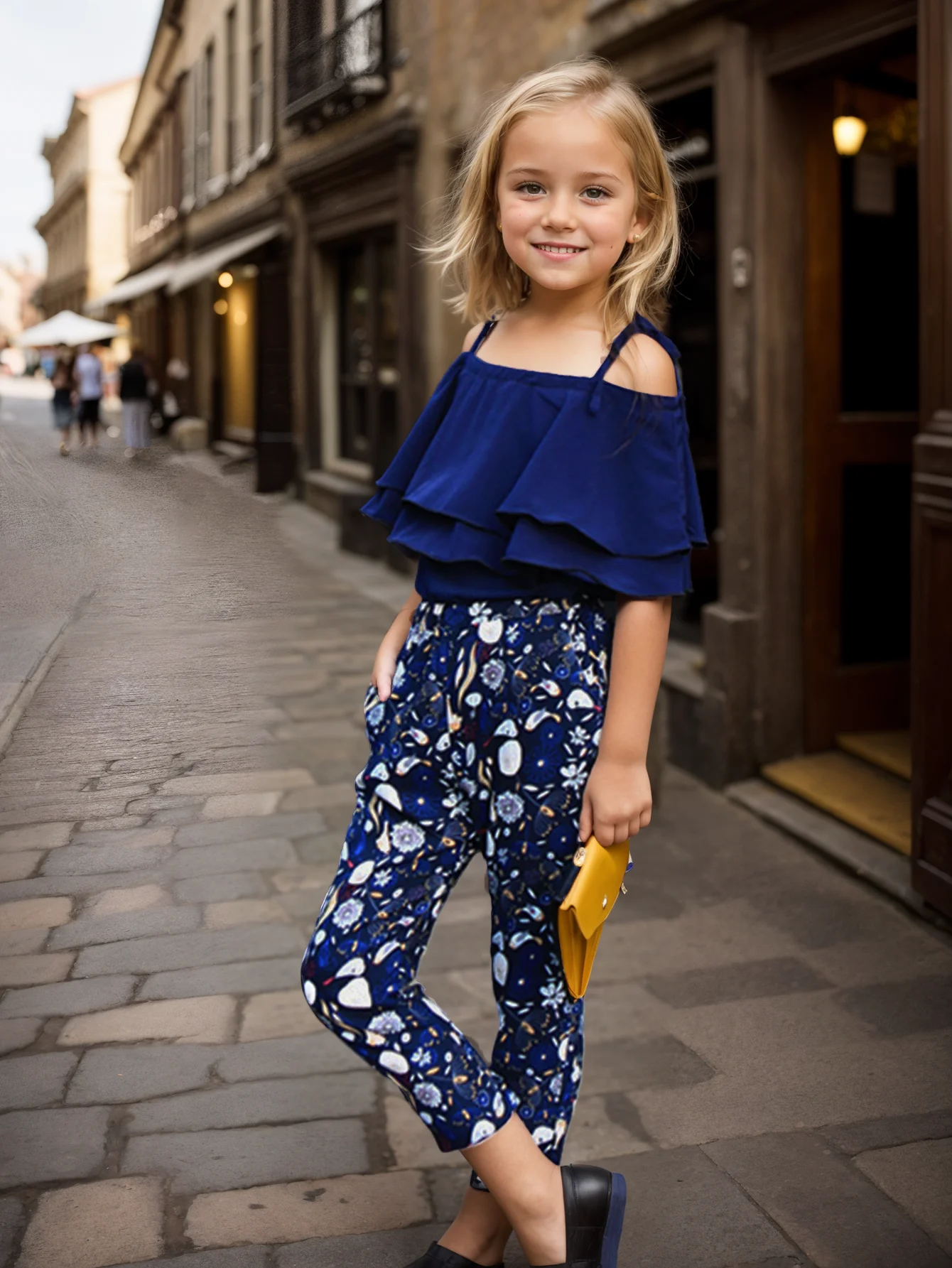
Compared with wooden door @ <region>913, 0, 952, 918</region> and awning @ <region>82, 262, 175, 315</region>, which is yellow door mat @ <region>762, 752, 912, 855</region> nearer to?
wooden door @ <region>913, 0, 952, 918</region>

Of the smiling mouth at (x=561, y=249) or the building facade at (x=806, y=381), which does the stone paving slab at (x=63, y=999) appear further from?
the building facade at (x=806, y=381)

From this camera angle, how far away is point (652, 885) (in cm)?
384

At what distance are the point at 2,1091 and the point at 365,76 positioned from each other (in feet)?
4.40

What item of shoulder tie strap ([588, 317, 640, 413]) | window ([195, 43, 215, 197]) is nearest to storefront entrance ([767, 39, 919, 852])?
shoulder tie strap ([588, 317, 640, 413])

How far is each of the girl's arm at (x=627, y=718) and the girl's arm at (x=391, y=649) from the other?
11.0 inches

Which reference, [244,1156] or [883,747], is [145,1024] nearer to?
[244,1156]

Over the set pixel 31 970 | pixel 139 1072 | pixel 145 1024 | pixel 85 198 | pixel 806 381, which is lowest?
pixel 139 1072

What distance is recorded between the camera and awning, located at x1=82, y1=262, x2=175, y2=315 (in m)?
1.54

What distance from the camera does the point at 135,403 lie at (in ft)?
5.36

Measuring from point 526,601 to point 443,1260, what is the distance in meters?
0.88

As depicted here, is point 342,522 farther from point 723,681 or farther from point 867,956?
point 723,681

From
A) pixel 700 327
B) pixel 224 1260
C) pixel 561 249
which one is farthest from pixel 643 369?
pixel 700 327

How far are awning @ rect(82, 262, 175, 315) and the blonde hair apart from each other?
32 cm

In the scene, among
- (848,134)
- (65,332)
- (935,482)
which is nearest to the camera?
(65,332)
